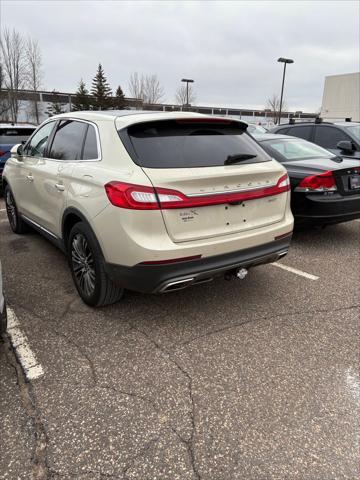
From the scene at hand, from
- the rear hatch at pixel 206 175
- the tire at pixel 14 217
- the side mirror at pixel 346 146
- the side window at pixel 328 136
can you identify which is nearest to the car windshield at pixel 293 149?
the side mirror at pixel 346 146

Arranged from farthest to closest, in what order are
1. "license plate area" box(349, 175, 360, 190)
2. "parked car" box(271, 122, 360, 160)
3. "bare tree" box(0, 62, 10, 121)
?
"bare tree" box(0, 62, 10, 121) < "parked car" box(271, 122, 360, 160) < "license plate area" box(349, 175, 360, 190)

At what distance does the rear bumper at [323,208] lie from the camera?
4914 mm

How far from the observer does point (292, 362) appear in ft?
9.03

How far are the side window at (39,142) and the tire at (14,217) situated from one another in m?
0.97

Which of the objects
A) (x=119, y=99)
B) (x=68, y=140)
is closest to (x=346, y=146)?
(x=68, y=140)

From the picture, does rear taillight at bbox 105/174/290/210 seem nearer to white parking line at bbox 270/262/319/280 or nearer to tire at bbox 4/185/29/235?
white parking line at bbox 270/262/319/280

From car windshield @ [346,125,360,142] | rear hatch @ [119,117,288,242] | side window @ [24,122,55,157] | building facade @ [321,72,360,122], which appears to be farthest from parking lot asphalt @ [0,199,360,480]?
building facade @ [321,72,360,122]

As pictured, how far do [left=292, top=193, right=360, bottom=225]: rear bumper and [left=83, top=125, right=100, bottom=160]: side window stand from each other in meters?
2.87

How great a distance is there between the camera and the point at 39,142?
4.54 metres

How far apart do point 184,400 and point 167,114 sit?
2222mm

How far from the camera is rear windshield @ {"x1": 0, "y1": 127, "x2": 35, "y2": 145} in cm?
927

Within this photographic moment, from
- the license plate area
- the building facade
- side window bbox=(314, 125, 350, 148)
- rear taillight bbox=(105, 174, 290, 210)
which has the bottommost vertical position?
the license plate area

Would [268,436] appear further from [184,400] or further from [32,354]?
[32,354]

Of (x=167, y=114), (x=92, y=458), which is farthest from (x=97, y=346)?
(x=167, y=114)
